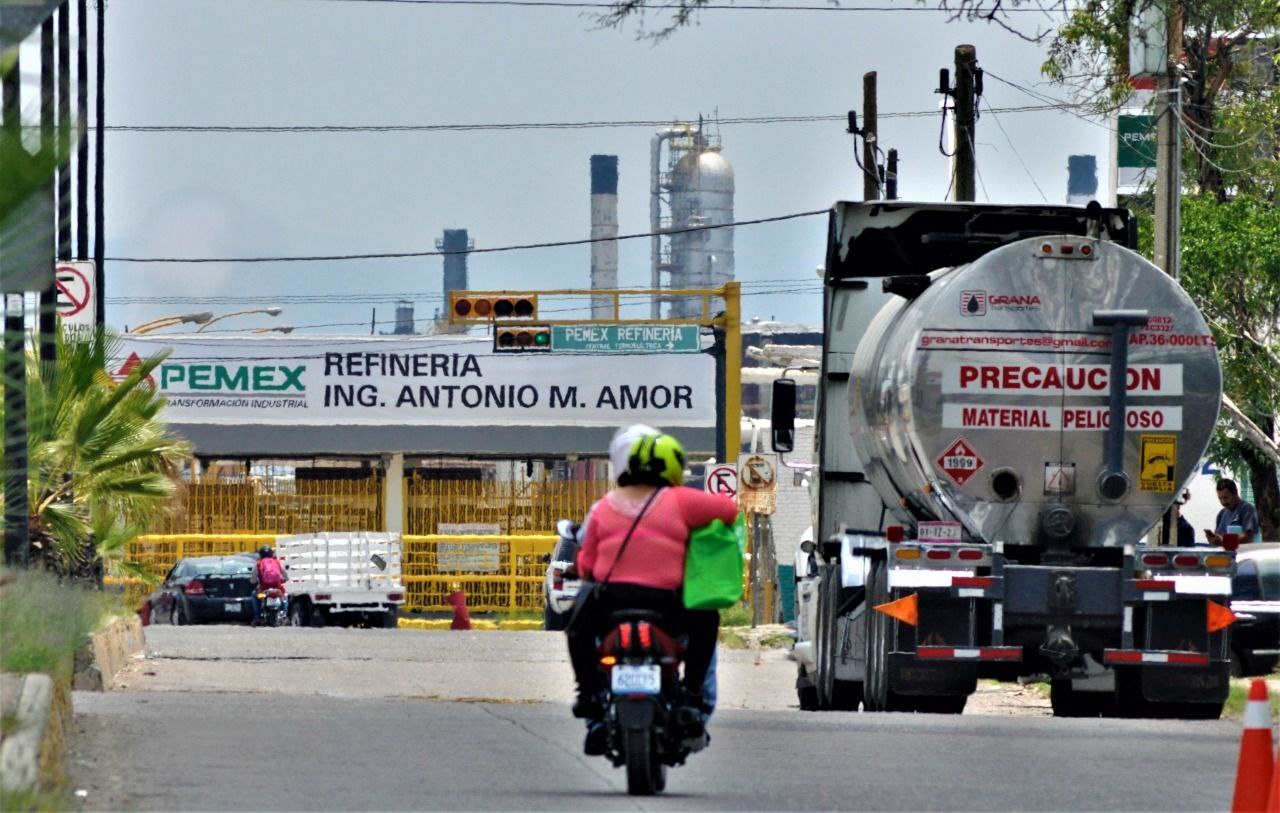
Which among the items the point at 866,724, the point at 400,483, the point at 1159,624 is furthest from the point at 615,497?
the point at 400,483

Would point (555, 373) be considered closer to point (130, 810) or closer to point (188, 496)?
point (188, 496)

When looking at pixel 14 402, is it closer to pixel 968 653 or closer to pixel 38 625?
pixel 38 625

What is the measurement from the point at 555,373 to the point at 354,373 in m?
4.47

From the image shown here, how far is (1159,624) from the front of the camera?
1353 cm

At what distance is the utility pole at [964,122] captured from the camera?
27.5 metres

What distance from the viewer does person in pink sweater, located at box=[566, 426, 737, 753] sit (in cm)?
882

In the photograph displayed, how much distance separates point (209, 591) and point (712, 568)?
28.4 m

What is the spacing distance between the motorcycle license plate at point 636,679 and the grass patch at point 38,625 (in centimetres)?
275

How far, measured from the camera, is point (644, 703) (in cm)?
855

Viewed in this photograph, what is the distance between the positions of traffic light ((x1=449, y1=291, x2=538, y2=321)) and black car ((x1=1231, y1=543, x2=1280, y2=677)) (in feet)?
46.4

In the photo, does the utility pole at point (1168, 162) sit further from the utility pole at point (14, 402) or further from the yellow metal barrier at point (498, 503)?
the yellow metal barrier at point (498, 503)

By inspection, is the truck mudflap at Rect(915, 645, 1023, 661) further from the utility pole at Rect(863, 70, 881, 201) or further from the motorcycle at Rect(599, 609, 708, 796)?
the utility pole at Rect(863, 70, 881, 201)

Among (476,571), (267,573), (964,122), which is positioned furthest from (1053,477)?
(476,571)

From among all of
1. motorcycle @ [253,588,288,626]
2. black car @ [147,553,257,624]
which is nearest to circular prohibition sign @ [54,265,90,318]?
motorcycle @ [253,588,288,626]
